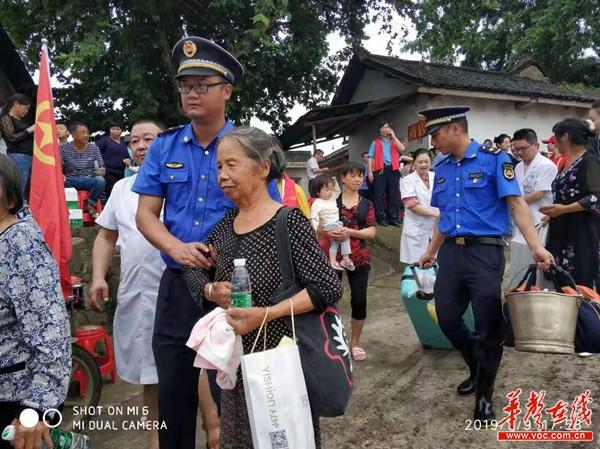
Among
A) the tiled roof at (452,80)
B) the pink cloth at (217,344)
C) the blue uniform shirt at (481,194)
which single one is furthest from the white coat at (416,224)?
the tiled roof at (452,80)

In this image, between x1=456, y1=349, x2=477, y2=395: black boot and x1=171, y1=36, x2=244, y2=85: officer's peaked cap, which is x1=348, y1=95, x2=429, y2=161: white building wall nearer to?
x1=456, y1=349, x2=477, y2=395: black boot

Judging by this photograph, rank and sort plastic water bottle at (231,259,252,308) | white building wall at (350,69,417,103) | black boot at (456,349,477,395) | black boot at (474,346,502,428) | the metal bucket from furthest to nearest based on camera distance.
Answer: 1. white building wall at (350,69,417,103)
2. black boot at (456,349,477,395)
3. black boot at (474,346,502,428)
4. the metal bucket
5. plastic water bottle at (231,259,252,308)

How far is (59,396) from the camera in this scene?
183cm

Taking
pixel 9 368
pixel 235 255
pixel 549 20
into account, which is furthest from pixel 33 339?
pixel 549 20

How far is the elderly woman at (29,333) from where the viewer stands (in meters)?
1.80

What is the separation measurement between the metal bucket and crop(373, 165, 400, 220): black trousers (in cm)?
712

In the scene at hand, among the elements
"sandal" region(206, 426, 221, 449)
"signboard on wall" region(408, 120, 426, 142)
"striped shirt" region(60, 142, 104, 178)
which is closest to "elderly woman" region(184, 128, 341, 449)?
"sandal" region(206, 426, 221, 449)

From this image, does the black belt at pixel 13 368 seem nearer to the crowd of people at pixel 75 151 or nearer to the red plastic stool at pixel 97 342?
the red plastic stool at pixel 97 342

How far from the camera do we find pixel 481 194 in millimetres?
3443

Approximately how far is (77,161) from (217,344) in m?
5.80

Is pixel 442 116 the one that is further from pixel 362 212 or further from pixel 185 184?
pixel 185 184

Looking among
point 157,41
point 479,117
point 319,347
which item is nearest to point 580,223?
point 319,347

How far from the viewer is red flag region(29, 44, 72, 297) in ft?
11.2

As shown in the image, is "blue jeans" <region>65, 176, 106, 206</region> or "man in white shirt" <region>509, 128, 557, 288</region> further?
"blue jeans" <region>65, 176, 106, 206</region>
